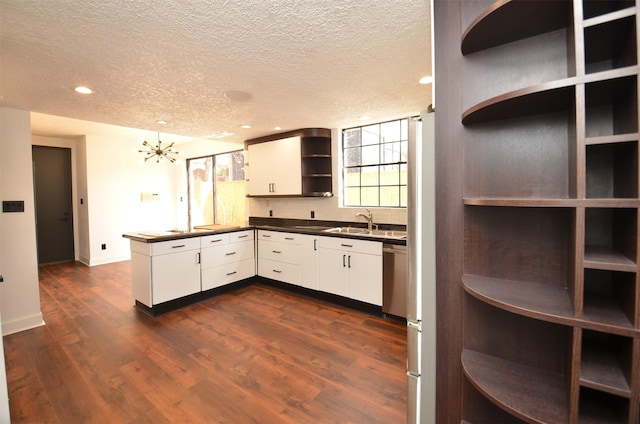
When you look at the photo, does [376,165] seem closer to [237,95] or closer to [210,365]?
[237,95]

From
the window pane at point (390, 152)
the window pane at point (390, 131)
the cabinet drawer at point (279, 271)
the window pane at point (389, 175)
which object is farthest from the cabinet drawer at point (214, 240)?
the window pane at point (390, 131)

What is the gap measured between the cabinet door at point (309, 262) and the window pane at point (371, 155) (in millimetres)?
1311

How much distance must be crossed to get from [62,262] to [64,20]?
6.15 metres

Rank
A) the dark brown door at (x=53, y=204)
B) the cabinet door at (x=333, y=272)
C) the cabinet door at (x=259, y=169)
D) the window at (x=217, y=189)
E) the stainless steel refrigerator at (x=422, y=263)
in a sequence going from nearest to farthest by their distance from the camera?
the stainless steel refrigerator at (x=422, y=263), the cabinet door at (x=333, y=272), the cabinet door at (x=259, y=169), the dark brown door at (x=53, y=204), the window at (x=217, y=189)

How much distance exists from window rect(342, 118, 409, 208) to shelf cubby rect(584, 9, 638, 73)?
2742 mm

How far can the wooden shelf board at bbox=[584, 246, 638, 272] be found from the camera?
740 mm

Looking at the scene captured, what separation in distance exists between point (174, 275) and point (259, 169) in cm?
208

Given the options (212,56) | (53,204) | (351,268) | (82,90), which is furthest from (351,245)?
(53,204)

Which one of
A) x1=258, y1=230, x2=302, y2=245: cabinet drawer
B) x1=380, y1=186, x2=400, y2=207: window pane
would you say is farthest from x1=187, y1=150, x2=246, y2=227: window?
x1=380, y1=186, x2=400, y2=207: window pane

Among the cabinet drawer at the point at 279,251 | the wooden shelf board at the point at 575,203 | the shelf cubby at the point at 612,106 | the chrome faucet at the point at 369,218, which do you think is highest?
the shelf cubby at the point at 612,106

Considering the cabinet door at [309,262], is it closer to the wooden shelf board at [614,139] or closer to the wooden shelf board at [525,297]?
the wooden shelf board at [525,297]

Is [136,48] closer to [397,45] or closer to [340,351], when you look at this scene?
[397,45]

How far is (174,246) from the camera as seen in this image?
3475 mm

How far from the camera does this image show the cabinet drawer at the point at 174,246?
3.30 meters
